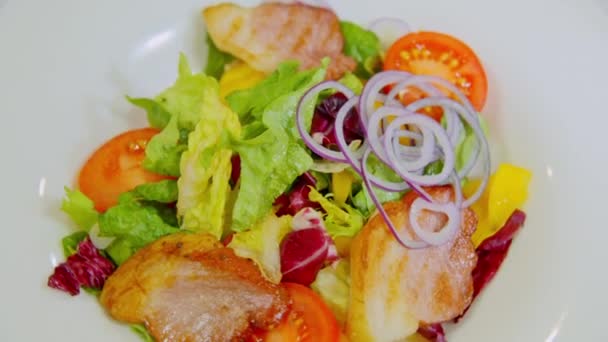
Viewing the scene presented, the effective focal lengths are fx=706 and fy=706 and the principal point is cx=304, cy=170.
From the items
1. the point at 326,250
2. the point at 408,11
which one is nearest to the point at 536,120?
the point at 408,11

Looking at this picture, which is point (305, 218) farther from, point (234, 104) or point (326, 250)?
point (234, 104)

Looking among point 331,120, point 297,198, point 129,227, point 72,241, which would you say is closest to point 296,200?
point 297,198

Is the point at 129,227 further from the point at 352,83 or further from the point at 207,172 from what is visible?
the point at 352,83

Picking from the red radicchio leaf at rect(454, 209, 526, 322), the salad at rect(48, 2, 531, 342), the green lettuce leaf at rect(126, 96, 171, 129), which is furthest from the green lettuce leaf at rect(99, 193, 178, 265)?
A: the red radicchio leaf at rect(454, 209, 526, 322)

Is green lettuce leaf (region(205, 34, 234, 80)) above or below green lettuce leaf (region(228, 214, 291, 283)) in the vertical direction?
above

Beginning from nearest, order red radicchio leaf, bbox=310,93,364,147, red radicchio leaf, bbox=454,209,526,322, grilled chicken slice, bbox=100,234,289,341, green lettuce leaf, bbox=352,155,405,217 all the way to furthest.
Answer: grilled chicken slice, bbox=100,234,289,341 < red radicchio leaf, bbox=454,209,526,322 < green lettuce leaf, bbox=352,155,405,217 < red radicchio leaf, bbox=310,93,364,147

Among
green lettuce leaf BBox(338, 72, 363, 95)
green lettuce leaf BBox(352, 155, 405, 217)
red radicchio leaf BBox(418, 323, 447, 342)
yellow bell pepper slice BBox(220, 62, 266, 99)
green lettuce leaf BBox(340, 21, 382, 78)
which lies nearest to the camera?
red radicchio leaf BBox(418, 323, 447, 342)

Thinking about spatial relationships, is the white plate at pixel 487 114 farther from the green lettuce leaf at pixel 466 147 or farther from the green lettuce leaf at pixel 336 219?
the green lettuce leaf at pixel 336 219

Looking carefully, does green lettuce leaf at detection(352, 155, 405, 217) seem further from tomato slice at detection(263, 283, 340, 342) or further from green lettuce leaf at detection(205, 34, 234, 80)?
green lettuce leaf at detection(205, 34, 234, 80)
